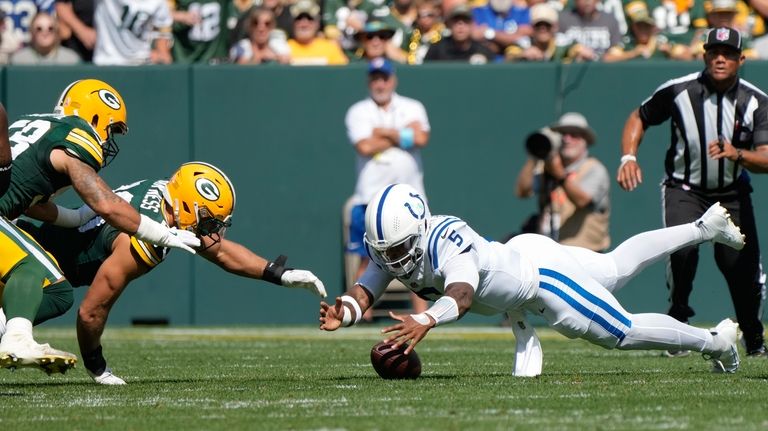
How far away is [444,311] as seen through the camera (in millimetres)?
6051

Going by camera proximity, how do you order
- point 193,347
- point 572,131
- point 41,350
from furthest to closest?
1. point 572,131
2. point 193,347
3. point 41,350

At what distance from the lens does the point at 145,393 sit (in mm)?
6273

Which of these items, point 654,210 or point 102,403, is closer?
point 102,403

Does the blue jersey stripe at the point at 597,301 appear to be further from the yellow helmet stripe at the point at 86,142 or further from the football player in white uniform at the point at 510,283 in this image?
the yellow helmet stripe at the point at 86,142

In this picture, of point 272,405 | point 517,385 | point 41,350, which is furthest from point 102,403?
point 517,385

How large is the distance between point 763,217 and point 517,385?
6.28m

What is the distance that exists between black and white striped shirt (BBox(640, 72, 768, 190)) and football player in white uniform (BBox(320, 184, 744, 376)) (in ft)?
4.76

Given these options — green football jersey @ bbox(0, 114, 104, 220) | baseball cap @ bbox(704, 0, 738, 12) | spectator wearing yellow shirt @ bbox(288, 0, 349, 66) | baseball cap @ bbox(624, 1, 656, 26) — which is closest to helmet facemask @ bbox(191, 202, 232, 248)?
green football jersey @ bbox(0, 114, 104, 220)

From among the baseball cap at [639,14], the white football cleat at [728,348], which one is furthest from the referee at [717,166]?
the baseball cap at [639,14]

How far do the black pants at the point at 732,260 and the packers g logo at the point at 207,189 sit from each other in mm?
2861

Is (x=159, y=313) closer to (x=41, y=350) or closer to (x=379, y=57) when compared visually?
(x=379, y=57)

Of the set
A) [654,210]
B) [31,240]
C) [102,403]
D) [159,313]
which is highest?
[31,240]

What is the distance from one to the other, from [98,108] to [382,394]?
202 centimetres

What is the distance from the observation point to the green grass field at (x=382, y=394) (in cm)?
514
